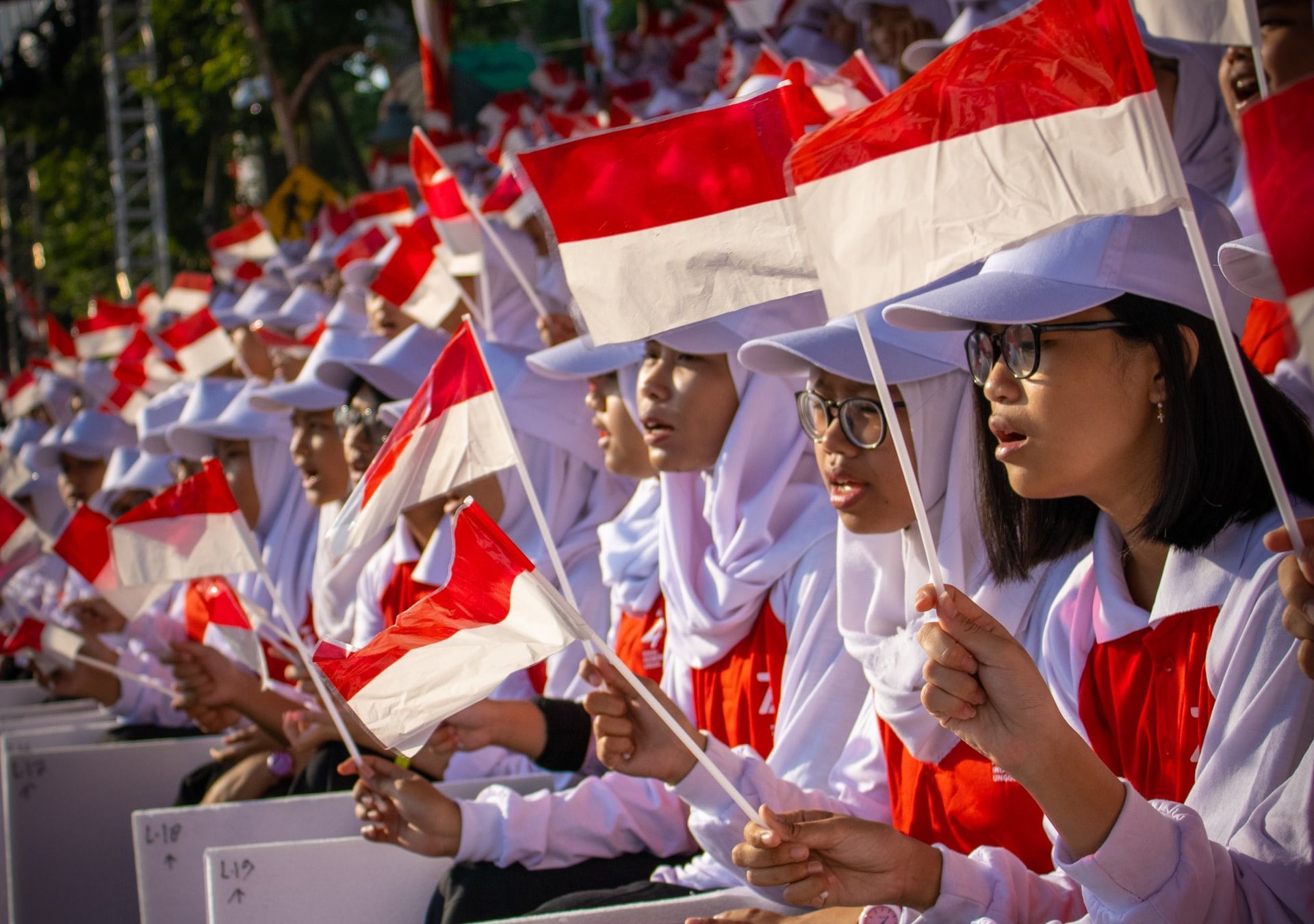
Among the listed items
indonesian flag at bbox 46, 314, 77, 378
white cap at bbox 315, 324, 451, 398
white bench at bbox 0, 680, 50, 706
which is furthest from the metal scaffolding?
white cap at bbox 315, 324, 451, 398

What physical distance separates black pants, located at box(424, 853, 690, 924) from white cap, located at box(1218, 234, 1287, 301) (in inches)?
67.8

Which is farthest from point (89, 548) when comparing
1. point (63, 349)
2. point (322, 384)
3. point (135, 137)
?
point (135, 137)

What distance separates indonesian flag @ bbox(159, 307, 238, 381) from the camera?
8289 millimetres

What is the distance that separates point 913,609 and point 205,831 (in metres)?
1.96

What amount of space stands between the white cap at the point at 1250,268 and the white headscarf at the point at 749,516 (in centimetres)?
140

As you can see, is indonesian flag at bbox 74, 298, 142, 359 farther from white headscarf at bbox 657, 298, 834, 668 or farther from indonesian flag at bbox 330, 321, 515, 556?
indonesian flag at bbox 330, 321, 515, 556

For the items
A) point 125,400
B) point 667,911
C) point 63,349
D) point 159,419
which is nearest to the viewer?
point 667,911

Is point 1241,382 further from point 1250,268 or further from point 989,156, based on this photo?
point 1250,268

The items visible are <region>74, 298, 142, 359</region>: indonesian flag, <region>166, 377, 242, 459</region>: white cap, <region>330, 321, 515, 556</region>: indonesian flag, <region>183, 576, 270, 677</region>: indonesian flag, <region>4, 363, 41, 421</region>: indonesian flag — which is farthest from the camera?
<region>74, 298, 142, 359</region>: indonesian flag

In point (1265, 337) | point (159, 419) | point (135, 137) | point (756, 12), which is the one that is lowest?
point (159, 419)

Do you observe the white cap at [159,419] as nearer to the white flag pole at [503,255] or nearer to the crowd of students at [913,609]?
the white flag pole at [503,255]

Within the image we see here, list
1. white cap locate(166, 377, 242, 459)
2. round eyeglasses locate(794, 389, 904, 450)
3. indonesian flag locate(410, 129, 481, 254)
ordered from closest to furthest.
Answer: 1. round eyeglasses locate(794, 389, 904, 450)
2. indonesian flag locate(410, 129, 481, 254)
3. white cap locate(166, 377, 242, 459)

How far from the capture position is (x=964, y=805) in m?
2.61

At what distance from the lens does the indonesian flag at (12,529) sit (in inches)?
241
